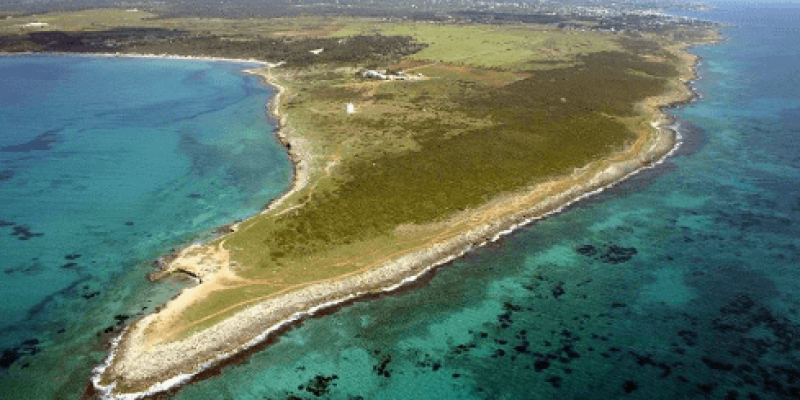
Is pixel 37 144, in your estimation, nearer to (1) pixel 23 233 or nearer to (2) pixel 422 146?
(1) pixel 23 233

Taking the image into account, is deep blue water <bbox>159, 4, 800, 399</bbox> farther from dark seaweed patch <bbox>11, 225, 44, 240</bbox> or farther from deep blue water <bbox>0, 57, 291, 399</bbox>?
dark seaweed patch <bbox>11, 225, 44, 240</bbox>

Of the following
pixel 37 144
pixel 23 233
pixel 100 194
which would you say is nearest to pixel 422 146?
pixel 100 194

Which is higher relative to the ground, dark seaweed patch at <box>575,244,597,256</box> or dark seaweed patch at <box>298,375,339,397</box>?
dark seaweed patch at <box>575,244,597,256</box>

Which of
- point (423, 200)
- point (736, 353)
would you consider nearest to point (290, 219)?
point (423, 200)

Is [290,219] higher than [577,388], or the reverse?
[290,219]

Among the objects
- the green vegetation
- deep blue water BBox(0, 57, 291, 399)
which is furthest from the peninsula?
deep blue water BBox(0, 57, 291, 399)

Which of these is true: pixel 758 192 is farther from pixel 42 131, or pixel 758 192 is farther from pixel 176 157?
pixel 42 131
